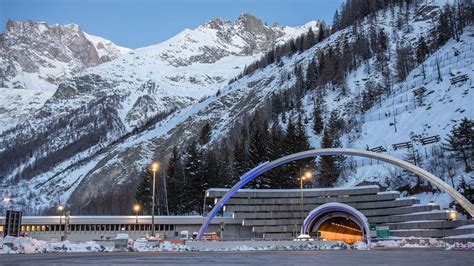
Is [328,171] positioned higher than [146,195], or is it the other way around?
[328,171]

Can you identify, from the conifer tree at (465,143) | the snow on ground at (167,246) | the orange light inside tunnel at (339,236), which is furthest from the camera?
the orange light inside tunnel at (339,236)

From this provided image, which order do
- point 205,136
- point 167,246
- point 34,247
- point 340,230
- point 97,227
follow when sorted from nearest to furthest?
point 34,247, point 167,246, point 97,227, point 340,230, point 205,136

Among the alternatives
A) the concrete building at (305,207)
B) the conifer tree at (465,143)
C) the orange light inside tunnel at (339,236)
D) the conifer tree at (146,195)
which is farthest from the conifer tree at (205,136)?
the conifer tree at (465,143)

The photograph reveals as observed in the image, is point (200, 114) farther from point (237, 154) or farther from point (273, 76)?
point (237, 154)

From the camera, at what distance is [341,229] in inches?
3593

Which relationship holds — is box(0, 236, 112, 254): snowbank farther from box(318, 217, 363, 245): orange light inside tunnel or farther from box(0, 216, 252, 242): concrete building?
box(318, 217, 363, 245): orange light inside tunnel

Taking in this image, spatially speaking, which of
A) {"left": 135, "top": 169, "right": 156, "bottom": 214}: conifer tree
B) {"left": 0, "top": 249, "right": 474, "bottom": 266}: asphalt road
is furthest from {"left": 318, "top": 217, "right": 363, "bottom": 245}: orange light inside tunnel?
{"left": 0, "top": 249, "right": 474, "bottom": 266}: asphalt road

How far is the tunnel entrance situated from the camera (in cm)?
7984

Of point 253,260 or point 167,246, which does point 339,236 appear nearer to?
point 167,246

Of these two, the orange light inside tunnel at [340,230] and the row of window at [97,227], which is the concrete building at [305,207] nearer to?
the orange light inside tunnel at [340,230]

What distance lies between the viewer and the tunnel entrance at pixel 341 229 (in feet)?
262

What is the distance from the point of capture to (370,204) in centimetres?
6962

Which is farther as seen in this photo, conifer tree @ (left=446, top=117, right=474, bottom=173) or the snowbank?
conifer tree @ (left=446, top=117, right=474, bottom=173)

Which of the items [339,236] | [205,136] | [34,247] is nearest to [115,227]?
[339,236]
